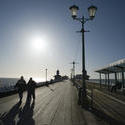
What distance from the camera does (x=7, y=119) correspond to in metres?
7.07

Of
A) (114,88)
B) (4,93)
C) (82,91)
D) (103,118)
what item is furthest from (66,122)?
(114,88)

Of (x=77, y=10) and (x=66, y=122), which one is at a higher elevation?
(x=77, y=10)

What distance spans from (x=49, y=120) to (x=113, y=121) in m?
2.76

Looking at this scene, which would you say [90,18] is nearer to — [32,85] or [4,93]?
[32,85]

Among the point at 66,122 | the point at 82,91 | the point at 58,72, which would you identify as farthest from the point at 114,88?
the point at 58,72

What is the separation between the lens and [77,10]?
1124cm

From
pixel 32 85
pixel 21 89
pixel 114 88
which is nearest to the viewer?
pixel 21 89

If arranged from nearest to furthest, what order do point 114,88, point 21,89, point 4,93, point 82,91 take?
point 82,91 → point 21,89 → point 4,93 → point 114,88

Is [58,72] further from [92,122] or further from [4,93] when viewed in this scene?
[92,122]

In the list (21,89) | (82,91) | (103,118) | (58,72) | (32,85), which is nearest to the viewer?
(103,118)

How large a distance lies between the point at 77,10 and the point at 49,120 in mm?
7562

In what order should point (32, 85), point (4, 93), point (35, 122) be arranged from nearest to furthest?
point (35, 122) → point (32, 85) → point (4, 93)

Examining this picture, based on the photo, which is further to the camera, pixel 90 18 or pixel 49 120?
pixel 90 18

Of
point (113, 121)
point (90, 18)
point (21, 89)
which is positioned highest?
point (90, 18)
